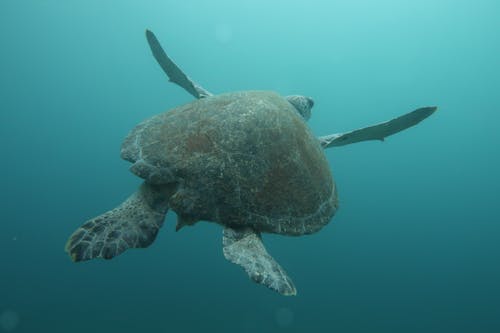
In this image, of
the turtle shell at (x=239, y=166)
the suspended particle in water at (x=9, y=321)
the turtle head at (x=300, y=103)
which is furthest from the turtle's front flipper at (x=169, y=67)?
the suspended particle in water at (x=9, y=321)

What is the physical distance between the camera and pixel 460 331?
1681 centimetres

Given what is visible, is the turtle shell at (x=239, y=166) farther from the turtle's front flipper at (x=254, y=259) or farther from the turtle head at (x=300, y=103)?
the turtle head at (x=300, y=103)

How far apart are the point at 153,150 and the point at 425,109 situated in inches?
151

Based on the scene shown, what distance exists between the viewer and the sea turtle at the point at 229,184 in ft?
8.39

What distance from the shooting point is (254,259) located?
238 cm

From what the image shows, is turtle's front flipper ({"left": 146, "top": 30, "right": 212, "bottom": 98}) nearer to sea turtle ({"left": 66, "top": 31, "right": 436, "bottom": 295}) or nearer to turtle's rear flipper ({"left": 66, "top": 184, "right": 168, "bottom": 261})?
sea turtle ({"left": 66, "top": 31, "right": 436, "bottom": 295})

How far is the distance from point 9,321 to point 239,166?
47.4 feet

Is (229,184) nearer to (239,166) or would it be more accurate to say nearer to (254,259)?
(239,166)

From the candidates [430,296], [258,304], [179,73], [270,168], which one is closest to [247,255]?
[270,168]

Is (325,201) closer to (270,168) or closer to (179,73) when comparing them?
(270,168)

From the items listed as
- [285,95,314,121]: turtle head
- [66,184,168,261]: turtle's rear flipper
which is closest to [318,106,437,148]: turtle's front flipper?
[285,95,314,121]: turtle head

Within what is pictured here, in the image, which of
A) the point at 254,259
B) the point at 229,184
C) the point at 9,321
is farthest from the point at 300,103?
the point at 9,321

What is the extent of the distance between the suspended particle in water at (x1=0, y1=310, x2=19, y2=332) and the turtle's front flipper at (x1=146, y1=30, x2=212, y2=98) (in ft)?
40.2

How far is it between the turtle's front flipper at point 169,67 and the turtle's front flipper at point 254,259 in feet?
12.1
